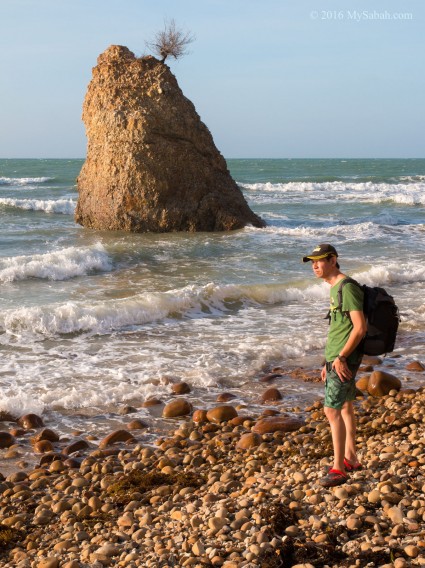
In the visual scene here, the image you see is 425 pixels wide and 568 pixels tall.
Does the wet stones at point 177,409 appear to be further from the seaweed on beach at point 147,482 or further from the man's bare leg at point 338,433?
the man's bare leg at point 338,433

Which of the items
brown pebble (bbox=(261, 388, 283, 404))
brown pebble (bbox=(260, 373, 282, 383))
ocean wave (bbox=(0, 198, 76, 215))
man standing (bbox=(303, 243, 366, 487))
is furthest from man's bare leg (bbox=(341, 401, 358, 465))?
ocean wave (bbox=(0, 198, 76, 215))

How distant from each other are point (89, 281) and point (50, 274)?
901mm

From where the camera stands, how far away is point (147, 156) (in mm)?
19516

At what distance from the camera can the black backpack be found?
495 centimetres

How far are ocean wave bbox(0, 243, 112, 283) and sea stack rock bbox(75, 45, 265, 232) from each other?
11.1ft

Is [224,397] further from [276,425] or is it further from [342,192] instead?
[342,192]

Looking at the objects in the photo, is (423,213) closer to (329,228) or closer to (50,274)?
(329,228)

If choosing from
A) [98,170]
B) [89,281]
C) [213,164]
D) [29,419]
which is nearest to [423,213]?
[213,164]

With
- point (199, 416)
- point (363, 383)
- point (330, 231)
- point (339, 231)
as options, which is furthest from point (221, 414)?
point (339, 231)

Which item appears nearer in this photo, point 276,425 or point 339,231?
point 276,425

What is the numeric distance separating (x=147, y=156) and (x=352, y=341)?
601 inches

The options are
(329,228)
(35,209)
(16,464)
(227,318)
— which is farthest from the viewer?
(35,209)

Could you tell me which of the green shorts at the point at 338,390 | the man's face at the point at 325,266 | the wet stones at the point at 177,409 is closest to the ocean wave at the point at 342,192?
the wet stones at the point at 177,409

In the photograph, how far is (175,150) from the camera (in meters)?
19.8
